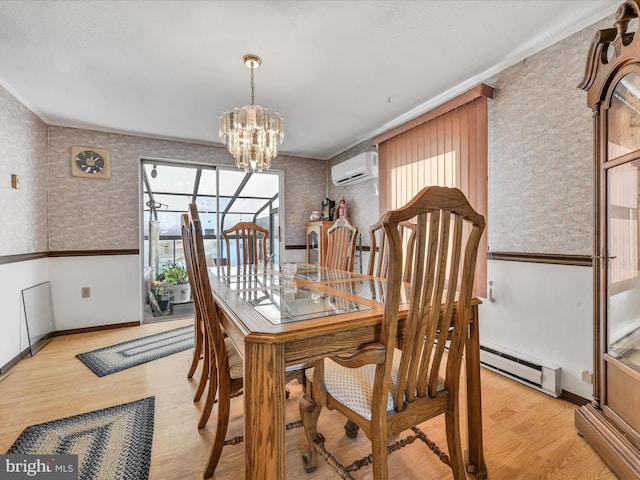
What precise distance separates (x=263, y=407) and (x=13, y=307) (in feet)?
9.32

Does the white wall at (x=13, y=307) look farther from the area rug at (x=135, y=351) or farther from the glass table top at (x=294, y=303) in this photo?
the glass table top at (x=294, y=303)

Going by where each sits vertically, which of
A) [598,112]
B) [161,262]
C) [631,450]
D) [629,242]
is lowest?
[631,450]

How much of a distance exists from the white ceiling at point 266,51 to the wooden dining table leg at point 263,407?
174 cm

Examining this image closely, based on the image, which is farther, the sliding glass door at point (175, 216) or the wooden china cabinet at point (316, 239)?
the wooden china cabinet at point (316, 239)

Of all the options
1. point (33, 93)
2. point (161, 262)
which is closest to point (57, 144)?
point (33, 93)

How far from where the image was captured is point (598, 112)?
4.80 feet

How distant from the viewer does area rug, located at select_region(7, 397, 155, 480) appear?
1.33 meters

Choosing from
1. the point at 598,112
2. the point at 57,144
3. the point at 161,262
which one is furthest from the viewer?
the point at 161,262

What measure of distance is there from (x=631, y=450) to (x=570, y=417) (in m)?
0.53

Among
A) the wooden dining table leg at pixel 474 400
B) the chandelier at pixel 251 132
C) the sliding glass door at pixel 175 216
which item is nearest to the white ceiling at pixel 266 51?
the chandelier at pixel 251 132

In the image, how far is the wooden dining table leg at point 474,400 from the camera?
1.26m

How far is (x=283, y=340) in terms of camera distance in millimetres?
880

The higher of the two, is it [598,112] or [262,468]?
[598,112]

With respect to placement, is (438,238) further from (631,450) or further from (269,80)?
(269,80)
